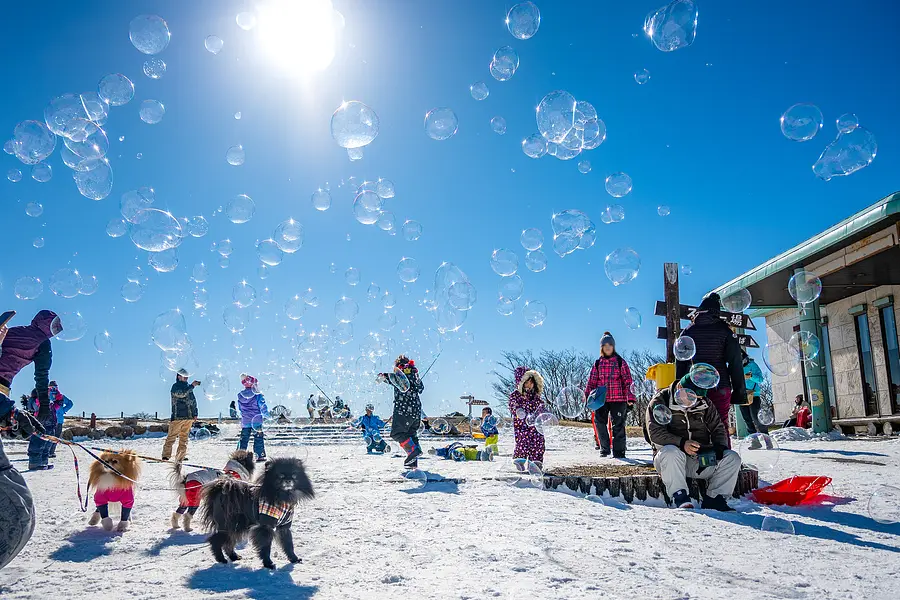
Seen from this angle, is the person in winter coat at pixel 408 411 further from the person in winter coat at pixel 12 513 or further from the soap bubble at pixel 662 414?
the person in winter coat at pixel 12 513

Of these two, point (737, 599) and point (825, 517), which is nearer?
point (737, 599)

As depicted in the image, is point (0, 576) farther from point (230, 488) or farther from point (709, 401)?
point (709, 401)

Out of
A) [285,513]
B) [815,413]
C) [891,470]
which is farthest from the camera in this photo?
[815,413]

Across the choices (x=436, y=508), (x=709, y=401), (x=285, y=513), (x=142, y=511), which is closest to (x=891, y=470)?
(x=709, y=401)

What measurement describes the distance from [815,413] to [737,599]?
11659 millimetres

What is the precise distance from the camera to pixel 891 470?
263 inches

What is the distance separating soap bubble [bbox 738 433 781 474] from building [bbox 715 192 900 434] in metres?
1.38

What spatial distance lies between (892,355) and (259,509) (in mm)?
15675

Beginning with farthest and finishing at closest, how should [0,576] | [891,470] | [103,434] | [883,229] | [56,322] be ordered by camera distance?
[103,434] < [883,229] < [891,470] < [56,322] < [0,576]

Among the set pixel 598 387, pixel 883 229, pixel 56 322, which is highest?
pixel 883 229

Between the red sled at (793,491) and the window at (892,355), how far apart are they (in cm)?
1083

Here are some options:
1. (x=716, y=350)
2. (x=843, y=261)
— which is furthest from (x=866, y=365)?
(x=716, y=350)

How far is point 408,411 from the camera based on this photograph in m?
8.34

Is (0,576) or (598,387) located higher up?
(598,387)
